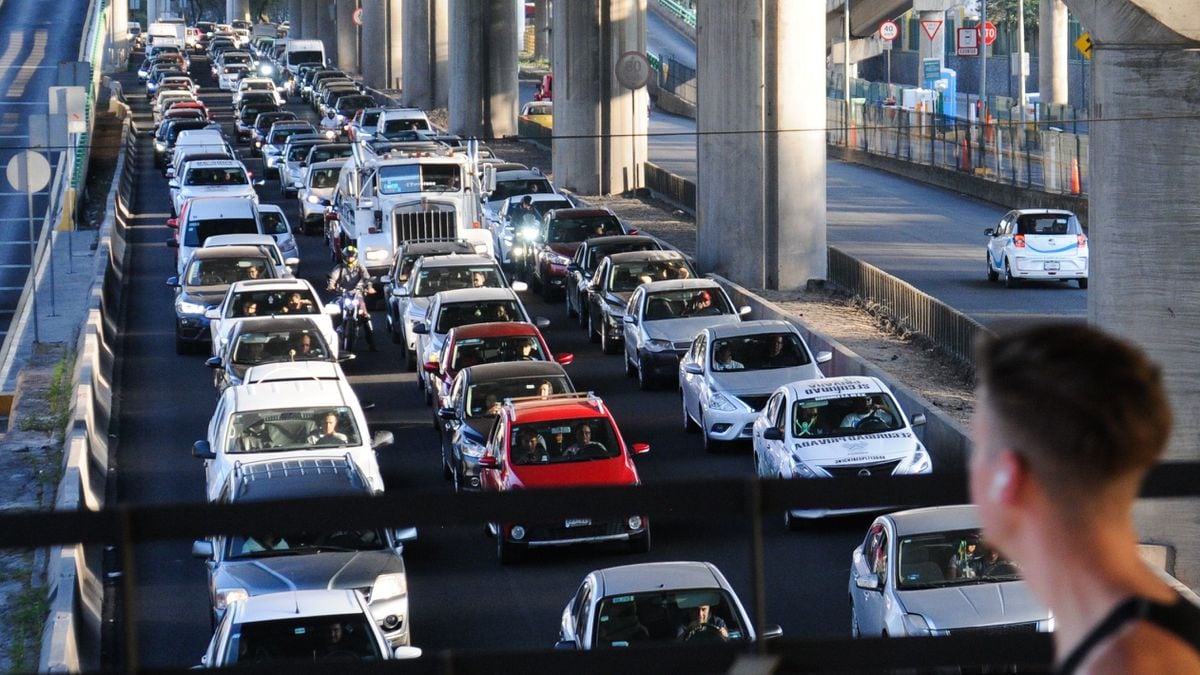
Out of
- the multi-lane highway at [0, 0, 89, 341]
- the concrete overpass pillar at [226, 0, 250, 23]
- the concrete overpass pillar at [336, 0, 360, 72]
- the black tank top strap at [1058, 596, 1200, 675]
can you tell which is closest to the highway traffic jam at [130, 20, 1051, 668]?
the black tank top strap at [1058, 596, 1200, 675]

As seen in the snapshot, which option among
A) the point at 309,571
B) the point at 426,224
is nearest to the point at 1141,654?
the point at 309,571

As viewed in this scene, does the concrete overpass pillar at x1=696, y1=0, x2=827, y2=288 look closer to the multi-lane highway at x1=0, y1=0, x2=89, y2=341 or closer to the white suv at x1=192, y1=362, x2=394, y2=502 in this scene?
the multi-lane highway at x1=0, y1=0, x2=89, y2=341

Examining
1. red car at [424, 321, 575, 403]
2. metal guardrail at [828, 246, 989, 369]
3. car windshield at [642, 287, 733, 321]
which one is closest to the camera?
red car at [424, 321, 575, 403]

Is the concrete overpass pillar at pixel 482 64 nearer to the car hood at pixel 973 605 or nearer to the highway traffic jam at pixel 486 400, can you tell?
the highway traffic jam at pixel 486 400

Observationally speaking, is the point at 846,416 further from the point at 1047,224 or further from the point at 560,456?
the point at 1047,224

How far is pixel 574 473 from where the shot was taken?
1889 centimetres

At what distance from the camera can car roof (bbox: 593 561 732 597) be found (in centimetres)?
1309

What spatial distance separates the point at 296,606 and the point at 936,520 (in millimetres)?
4838

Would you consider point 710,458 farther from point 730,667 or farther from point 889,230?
point 889,230

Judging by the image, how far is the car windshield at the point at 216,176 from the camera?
46250 mm

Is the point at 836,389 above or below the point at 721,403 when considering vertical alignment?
above

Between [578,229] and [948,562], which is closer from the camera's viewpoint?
[948,562]

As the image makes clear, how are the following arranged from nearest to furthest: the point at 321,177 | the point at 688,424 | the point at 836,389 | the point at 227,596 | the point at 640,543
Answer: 1. the point at 227,596
2. the point at 640,543
3. the point at 836,389
4. the point at 688,424
5. the point at 321,177

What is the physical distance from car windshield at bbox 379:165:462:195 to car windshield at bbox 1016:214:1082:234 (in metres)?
11.0
